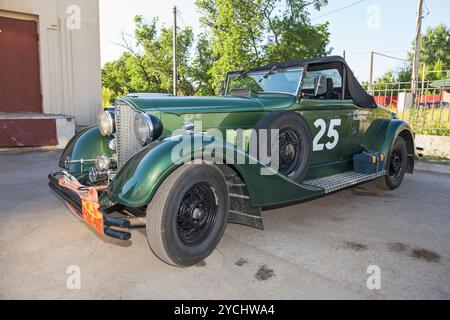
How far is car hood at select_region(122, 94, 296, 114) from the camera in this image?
308 cm

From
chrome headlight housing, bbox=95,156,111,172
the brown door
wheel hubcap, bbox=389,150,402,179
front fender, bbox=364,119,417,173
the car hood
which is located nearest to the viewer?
the car hood

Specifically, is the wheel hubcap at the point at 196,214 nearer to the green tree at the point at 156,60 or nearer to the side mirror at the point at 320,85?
the side mirror at the point at 320,85

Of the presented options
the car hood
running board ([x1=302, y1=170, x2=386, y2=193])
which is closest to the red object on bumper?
the car hood

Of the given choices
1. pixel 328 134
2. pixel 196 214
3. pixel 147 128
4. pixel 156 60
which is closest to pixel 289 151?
pixel 328 134

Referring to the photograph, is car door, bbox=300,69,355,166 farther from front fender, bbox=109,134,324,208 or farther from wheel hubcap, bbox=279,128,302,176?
front fender, bbox=109,134,324,208

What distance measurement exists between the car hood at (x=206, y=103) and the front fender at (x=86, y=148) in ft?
2.99

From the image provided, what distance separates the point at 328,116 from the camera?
4098 mm

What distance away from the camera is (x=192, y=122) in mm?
3170

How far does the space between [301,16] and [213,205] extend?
13101 mm

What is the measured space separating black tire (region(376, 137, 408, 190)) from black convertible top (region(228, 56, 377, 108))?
783 mm

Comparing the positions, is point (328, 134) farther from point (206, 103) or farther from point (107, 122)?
point (107, 122)

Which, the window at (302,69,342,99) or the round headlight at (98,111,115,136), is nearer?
the round headlight at (98,111,115,136)

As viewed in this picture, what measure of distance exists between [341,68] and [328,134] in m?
0.91
